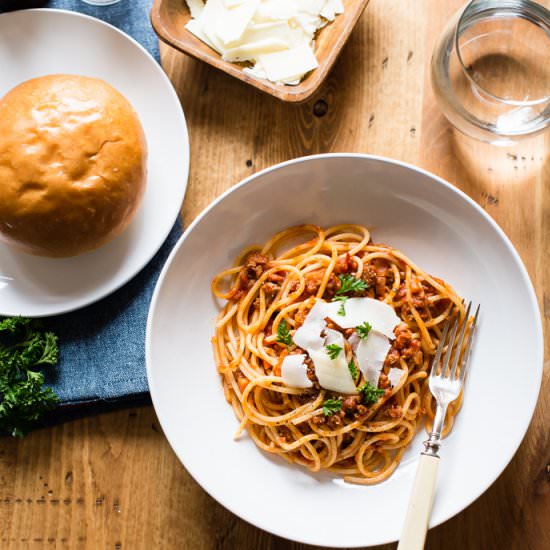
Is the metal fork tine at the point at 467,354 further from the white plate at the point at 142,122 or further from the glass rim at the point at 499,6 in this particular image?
the white plate at the point at 142,122

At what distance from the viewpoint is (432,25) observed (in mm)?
2430

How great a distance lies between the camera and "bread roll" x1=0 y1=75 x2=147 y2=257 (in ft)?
6.73

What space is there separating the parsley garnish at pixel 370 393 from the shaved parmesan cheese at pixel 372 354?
0.9 inches

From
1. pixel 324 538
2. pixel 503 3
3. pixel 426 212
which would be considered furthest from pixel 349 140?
pixel 324 538

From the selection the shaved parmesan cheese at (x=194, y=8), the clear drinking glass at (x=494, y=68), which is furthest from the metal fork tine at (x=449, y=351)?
the shaved parmesan cheese at (x=194, y=8)

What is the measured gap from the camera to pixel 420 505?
6.51ft

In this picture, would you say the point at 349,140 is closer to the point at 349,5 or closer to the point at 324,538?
the point at 349,5

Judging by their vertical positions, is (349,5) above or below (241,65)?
above

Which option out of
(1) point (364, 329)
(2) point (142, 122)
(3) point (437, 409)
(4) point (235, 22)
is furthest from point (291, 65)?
(3) point (437, 409)

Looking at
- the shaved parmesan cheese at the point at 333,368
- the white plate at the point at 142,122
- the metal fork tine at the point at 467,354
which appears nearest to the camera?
the shaved parmesan cheese at the point at 333,368

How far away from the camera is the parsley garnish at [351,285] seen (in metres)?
2.15

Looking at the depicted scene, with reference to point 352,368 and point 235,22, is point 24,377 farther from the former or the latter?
point 235,22

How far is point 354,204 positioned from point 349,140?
0.28 metres

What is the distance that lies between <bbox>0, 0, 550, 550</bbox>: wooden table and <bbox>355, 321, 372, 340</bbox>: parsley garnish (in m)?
0.70
